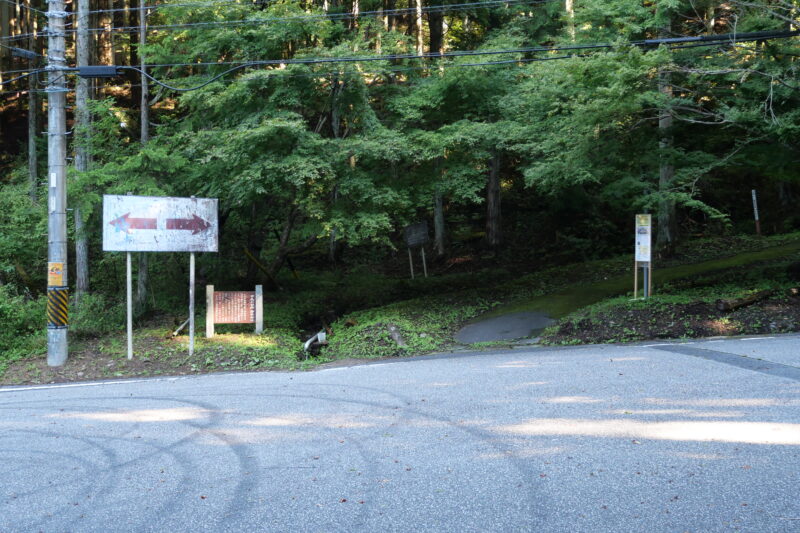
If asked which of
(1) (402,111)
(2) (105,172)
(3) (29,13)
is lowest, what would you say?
(2) (105,172)

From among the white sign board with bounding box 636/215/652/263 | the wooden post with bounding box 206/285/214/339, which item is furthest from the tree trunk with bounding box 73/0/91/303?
the white sign board with bounding box 636/215/652/263

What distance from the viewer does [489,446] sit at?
575 cm

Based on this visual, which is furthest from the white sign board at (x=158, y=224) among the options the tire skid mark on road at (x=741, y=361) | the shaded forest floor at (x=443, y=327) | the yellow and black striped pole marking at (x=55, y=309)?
the tire skid mark on road at (x=741, y=361)

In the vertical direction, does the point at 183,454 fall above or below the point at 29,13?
below

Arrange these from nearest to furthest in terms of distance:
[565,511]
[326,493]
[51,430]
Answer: [565,511] < [326,493] < [51,430]

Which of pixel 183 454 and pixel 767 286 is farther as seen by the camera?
pixel 767 286

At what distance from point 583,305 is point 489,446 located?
11590 millimetres

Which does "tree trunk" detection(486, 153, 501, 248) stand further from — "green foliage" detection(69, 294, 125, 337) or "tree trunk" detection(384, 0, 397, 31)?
"green foliage" detection(69, 294, 125, 337)

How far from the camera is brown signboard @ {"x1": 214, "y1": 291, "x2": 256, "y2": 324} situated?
47.8ft

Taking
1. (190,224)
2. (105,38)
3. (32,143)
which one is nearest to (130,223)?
(190,224)

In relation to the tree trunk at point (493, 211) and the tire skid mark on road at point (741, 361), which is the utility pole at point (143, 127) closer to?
the tree trunk at point (493, 211)

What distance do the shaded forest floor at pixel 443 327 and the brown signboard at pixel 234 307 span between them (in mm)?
439

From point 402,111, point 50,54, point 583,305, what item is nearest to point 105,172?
point 50,54

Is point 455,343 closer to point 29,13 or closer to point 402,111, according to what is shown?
point 402,111
